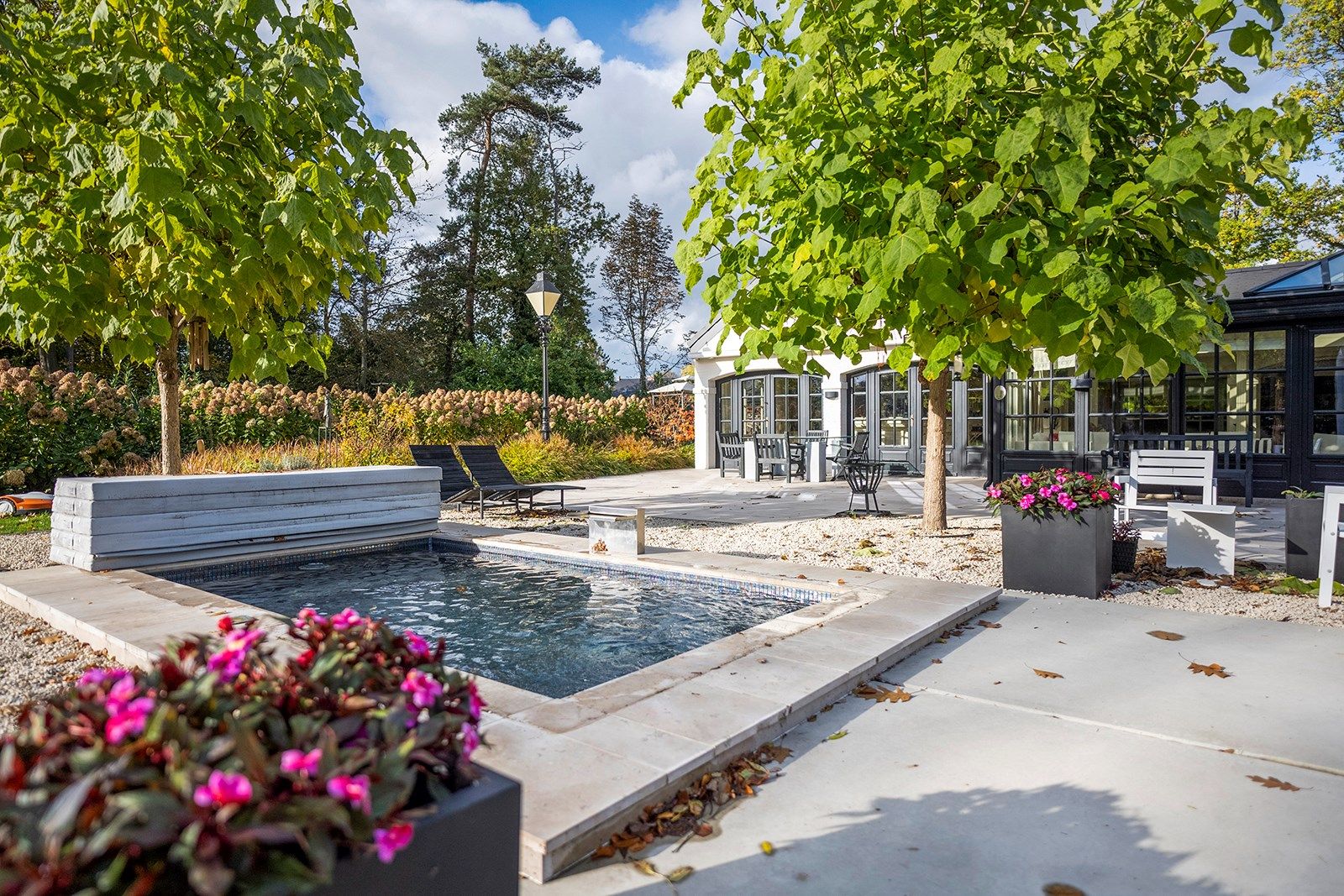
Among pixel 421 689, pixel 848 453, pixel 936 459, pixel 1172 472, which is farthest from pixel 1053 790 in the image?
pixel 848 453

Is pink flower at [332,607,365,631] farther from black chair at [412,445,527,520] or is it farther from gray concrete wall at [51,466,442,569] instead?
black chair at [412,445,527,520]

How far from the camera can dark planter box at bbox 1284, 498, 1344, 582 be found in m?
5.03

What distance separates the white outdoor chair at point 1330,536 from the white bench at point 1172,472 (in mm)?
1542

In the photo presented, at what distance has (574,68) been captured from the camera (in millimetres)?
25969

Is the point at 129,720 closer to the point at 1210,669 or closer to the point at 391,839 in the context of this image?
the point at 391,839

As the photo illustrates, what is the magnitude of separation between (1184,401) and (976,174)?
8.41 metres

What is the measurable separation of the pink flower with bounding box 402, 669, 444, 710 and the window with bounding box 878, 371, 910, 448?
15.1 metres

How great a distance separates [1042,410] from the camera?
1234cm

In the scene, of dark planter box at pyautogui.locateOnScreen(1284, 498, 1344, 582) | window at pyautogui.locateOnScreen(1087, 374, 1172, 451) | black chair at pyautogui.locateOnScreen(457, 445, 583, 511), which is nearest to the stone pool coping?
dark planter box at pyautogui.locateOnScreen(1284, 498, 1344, 582)

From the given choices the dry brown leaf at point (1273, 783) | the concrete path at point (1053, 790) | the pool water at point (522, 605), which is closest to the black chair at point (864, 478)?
→ the pool water at point (522, 605)

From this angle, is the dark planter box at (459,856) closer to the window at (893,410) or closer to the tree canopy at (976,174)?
the tree canopy at (976,174)

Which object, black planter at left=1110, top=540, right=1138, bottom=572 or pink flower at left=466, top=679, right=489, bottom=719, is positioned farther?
black planter at left=1110, top=540, right=1138, bottom=572

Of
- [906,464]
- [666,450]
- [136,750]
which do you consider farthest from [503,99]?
[136,750]

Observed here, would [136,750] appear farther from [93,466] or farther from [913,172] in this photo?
[93,466]
